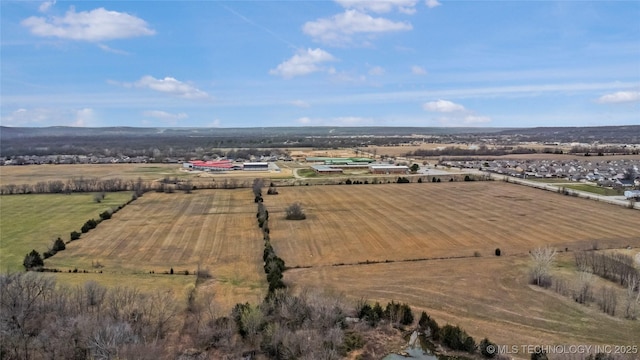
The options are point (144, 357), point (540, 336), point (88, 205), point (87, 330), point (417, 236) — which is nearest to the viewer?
point (144, 357)

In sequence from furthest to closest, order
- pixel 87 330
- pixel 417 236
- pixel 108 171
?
pixel 108 171 < pixel 417 236 < pixel 87 330

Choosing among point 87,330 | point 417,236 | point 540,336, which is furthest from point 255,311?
point 417,236

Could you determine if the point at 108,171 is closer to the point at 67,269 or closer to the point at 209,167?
the point at 209,167

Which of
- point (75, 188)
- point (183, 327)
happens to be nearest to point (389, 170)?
point (75, 188)

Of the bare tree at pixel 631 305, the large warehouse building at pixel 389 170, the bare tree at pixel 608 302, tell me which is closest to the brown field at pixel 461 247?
the bare tree at pixel 608 302

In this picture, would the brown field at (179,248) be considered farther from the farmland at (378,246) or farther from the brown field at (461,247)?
the brown field at (461,247)
